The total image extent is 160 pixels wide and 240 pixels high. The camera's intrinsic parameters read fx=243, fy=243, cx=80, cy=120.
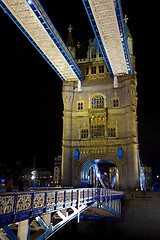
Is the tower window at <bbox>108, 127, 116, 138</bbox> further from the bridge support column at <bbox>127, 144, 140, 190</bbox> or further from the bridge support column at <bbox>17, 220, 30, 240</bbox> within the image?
the bridge support column at <bbox>17, 220, 30, 240</bbox>

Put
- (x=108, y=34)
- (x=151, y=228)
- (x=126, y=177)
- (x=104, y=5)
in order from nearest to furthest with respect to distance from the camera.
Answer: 1. (x=151, y=228)
2. (x=104, y=5)
3. (x=108, y=34)
4. (x=126, y=177)

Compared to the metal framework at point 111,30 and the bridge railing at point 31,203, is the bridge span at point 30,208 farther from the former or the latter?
the metal framework at point 111,30

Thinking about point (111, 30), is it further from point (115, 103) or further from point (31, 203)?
point (31, 203)

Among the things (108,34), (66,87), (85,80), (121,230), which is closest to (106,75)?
(85,80)

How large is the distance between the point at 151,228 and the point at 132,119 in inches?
702

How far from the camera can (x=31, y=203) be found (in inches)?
468

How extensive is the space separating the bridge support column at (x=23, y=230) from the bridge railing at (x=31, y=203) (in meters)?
0.43

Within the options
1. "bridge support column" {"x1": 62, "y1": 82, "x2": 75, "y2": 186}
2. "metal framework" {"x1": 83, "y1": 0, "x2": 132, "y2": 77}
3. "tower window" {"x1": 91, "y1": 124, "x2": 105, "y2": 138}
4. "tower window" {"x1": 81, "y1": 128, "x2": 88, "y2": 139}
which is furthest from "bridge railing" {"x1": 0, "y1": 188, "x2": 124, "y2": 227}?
"tower window" {"x1": 81, "y1": 128, "x2": 88, "y2": 139}

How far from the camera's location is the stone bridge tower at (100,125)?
40.2m

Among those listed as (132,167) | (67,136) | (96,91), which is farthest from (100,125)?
(132,167)

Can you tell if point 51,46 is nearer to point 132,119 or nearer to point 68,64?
point 68,64

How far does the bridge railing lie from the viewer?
995 centimetres

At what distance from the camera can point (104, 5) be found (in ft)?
99.3

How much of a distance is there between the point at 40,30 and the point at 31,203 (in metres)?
26.6
